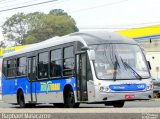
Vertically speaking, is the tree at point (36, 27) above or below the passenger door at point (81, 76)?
above

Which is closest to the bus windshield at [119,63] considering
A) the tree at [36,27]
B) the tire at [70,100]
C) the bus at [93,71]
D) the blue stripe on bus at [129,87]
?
the bus at [93,71]

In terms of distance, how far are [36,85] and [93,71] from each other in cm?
532

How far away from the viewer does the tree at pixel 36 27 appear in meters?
111

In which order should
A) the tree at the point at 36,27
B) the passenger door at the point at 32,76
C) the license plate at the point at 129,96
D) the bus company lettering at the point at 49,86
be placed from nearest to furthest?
1. the license plate at the point at 129,96
2. the bus company lettering at the point at 49,86
3. the passenger door at the point at 32,76
4. the tree at the point at 36,27

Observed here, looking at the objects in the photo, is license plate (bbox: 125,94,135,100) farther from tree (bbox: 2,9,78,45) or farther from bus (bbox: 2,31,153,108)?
tree (bbox: 2,9,78,45)

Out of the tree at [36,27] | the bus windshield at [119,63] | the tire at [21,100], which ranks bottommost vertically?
the tire at [21,100]

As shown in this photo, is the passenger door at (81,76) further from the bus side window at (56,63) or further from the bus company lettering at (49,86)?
the bus company lettering at (49,86)

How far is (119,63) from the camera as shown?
19.0m

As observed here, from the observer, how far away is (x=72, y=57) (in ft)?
66.0

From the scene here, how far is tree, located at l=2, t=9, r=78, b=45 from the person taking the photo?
11062 centimetres

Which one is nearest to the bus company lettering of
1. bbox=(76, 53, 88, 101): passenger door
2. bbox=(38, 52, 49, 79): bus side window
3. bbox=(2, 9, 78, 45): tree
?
bbox=(38, 52, 49, 79): bus side window

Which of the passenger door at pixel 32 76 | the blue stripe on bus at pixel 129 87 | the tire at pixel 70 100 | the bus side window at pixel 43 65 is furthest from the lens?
the passenger door at pixel 32 76

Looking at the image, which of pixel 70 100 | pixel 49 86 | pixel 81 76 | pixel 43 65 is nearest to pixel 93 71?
pixel 81 76

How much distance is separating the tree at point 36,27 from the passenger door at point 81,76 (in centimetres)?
8804
